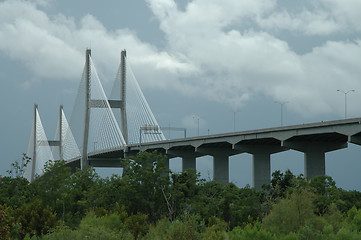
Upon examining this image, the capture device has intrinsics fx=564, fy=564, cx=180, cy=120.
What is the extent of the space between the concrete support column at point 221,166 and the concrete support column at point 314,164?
45.3ft

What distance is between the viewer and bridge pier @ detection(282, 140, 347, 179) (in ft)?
179

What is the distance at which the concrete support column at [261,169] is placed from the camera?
58844mm

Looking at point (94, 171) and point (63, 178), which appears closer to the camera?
point (63, 178)

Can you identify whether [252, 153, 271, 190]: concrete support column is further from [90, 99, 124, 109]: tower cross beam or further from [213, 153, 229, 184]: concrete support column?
[90, 99, 124, 109]: tower cross beam

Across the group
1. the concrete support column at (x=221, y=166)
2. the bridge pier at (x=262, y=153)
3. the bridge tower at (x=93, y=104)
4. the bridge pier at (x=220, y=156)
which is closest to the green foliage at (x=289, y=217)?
the bridge pier at (x=262, y=153)

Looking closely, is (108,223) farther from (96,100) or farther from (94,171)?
(96,100)

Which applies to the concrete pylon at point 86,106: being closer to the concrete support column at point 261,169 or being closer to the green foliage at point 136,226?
the concrete support column at point 261,169

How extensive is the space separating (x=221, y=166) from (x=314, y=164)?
1582 cm

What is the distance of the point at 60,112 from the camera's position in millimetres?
99938

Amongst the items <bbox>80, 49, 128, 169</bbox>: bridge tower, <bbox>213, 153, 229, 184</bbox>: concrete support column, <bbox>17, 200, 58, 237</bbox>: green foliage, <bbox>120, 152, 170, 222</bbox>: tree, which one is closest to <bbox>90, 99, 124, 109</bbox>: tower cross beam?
<bbox>80, 49, 128, 169</bbox>: bridge tower

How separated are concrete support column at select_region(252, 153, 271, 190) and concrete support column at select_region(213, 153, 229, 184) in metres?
6.75

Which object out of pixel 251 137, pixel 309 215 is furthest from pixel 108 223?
pixel 251 137

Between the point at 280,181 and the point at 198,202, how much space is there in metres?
14.9

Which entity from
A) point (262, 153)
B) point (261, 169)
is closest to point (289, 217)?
point (261, 169)
